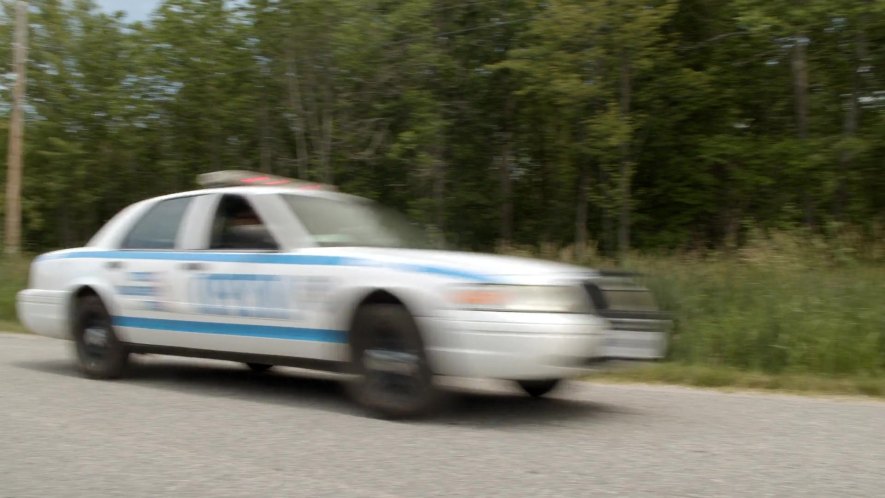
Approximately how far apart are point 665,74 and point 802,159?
4.24 meters

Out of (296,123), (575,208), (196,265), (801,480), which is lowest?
(801,480)

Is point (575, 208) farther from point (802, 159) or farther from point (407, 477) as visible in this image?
point (407, 477)

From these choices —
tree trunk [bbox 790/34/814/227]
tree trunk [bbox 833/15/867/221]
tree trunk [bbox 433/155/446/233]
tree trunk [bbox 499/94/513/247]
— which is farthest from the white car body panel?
tree trunk [bbox 499/94/513/247]

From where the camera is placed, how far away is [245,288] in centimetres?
734

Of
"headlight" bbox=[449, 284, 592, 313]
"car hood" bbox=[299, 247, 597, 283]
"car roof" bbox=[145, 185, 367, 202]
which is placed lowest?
"headlight" bbox=[449, 284, 592, 313]

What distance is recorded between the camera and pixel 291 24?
2392 centimetres

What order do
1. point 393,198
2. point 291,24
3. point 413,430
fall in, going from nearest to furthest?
point 413,430, point 291,24, point 393,198

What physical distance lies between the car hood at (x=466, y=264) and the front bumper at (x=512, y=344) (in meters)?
0.26

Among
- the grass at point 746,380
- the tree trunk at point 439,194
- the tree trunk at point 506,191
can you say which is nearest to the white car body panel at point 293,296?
the grass at point 746,380

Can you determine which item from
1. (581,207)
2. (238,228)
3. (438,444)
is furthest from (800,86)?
(438,444)

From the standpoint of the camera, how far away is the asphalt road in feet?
16.0

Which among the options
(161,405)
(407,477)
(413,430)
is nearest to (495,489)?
(407,477)

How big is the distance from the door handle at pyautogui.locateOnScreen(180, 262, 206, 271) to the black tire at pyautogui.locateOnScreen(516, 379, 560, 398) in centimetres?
276

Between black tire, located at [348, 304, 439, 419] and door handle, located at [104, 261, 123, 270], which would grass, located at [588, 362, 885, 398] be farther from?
door handle, located at [104, 261, 123, 270]
